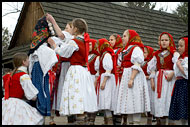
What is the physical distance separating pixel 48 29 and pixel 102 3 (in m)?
9.12

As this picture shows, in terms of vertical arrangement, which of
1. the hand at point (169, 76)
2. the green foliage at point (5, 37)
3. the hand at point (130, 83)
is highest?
the green foliage at point (5, 37)

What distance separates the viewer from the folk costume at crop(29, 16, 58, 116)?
4.77 meters

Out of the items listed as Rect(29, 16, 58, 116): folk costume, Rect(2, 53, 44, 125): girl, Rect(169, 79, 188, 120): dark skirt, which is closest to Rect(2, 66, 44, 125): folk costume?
Rect(2, 53, 44, 125): girl

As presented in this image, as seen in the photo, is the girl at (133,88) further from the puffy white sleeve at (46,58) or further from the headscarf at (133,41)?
the puffy white sleeve at (46,58)

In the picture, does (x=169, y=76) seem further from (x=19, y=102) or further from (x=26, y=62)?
(x=19, y=102)

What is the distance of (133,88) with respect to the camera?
532 cm

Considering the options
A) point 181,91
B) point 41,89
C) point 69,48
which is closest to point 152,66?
point 181,91

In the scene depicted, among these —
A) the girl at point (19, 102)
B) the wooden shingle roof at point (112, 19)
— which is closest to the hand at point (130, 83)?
the girl at point (19, 102)

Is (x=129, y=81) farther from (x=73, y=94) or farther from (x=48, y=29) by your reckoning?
(x=48, y=29)

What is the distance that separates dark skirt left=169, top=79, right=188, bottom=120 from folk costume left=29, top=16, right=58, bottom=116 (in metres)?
2.17

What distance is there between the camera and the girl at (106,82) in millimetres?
6004

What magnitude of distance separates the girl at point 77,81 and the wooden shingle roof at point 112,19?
19.7 feet

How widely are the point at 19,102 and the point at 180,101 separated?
2.74 m

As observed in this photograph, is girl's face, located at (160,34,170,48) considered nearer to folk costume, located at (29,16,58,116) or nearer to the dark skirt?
the dark skirt
